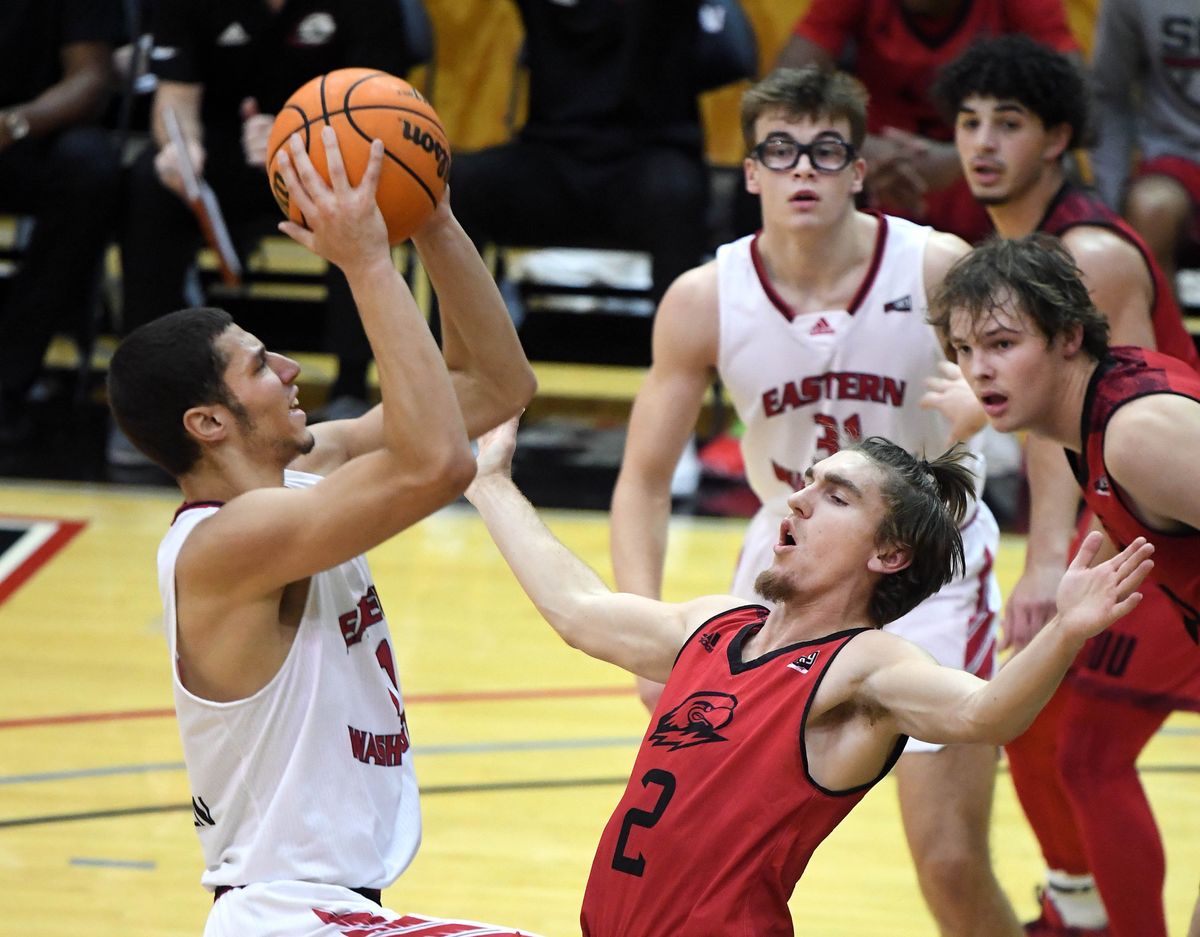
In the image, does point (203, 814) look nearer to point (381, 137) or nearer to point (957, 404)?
point (381, 137)

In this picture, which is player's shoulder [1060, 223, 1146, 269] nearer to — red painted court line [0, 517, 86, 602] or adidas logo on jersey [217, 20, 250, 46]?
red painted court line [0, 517, 86, 602]

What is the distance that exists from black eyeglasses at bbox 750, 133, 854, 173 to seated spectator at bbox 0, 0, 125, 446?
5.09 metres

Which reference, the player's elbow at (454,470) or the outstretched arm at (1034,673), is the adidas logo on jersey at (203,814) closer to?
the player's elbow at (454,470)

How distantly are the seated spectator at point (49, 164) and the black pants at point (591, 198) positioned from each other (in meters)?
1.83

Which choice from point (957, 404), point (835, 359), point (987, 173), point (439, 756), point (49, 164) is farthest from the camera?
point (49, 164)

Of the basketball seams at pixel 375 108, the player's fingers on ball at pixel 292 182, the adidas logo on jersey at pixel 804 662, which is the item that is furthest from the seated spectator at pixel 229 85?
the adidas logo on jersey at pixel 804 662

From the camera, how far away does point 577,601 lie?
370cm

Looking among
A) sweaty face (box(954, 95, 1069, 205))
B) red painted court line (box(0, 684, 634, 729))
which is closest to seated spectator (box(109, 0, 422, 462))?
red painted court line (box(0, 684, 634, 729))

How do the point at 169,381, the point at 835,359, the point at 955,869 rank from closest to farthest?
the point at 169,381 → the point at 955,869 → the point at 835,359

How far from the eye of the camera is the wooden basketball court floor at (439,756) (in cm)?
496

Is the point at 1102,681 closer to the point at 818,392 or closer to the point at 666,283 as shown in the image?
the point at 818,392

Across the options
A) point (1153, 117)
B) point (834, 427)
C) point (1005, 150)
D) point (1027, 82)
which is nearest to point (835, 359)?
point (834, 427)

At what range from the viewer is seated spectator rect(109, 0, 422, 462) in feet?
28.0

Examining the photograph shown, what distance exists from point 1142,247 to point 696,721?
81.0 inches
